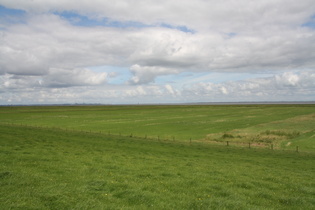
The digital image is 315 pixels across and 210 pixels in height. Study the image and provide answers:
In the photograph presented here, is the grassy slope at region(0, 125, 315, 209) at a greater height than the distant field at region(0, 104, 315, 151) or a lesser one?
greater

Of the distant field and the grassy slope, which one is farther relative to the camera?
the distant field

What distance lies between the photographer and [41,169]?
12914mm

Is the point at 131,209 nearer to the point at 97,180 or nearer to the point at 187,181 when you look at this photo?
the point at 97,180

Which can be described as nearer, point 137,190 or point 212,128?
point 137,190

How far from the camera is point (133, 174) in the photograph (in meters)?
13.3

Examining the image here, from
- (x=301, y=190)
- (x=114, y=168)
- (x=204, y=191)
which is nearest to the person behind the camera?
(x=204, y=191)

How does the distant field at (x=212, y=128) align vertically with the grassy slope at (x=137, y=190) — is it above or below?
below

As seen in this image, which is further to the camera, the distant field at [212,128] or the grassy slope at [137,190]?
the distant field at [212,128]

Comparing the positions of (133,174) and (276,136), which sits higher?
(133,174)

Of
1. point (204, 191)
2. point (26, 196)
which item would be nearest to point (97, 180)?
point (26, 196)

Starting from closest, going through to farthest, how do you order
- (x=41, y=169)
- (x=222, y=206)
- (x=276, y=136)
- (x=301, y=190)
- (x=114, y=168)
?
(x=222, y=206)
(x=301, y=190)
(x=41, y=169)
(x=114, y=168)
(x=276, y=136)

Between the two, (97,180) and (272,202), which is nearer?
(272,202)

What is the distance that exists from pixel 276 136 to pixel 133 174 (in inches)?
1597

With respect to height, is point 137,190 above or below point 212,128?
above
